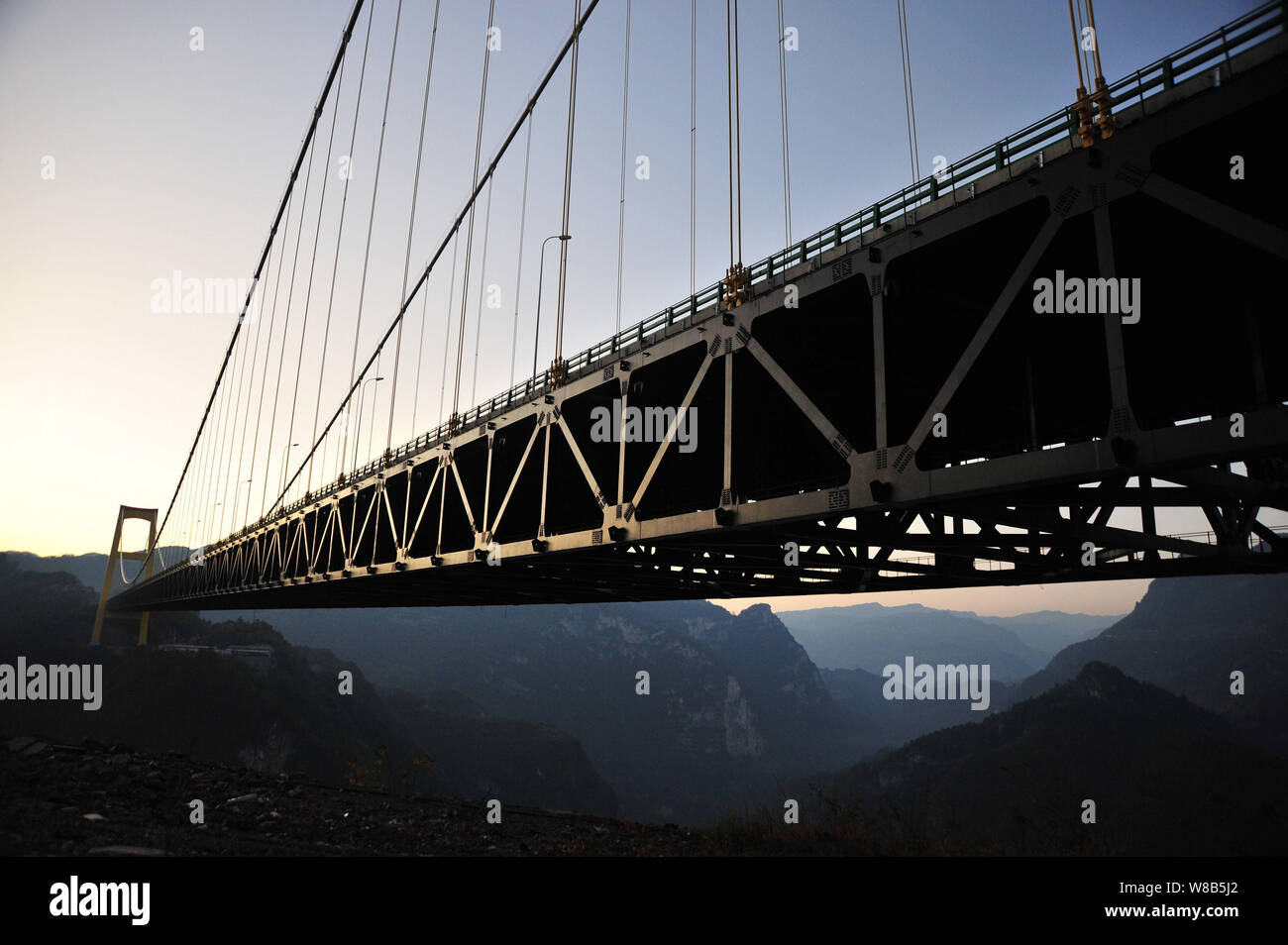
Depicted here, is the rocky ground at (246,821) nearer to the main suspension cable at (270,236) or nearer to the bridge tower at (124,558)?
the main suspension cable at (270,236)

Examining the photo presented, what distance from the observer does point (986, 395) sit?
12867 mm

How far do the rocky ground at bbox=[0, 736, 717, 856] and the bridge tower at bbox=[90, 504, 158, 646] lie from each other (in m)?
88.8

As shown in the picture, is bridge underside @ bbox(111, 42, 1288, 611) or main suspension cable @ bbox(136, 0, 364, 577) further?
main suspension cable @ bbox(136, 0, 364, 577)

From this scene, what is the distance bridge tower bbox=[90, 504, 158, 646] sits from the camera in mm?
89875

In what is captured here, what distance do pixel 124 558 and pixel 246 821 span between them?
4508 inches

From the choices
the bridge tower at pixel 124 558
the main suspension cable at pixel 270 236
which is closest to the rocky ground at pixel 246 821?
the main suspension cable at pixel 270 236

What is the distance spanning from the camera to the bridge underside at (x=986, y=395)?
22.2 ft

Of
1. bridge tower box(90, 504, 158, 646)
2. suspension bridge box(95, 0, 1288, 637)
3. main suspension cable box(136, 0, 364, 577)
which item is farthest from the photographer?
bridge tower box(90, 504, 158, 646)

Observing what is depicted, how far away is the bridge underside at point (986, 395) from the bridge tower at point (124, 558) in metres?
94.1

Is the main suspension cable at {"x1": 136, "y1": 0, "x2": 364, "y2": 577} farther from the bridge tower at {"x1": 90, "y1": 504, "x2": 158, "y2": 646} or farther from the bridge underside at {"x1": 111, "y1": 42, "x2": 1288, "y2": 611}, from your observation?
the bridge underside at {"x1": 111, "y1": 42, "x2": 1288, "y2": 611}

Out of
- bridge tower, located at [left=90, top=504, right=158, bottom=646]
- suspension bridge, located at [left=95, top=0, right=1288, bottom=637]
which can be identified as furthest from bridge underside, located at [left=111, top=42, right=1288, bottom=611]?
bridge tower, located at [left=90, top=504, right=158, bottom=646]

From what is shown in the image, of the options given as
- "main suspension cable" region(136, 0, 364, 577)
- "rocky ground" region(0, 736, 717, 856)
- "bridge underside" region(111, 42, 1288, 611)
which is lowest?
"rocky ground" region(0, 736, 717, 856)
